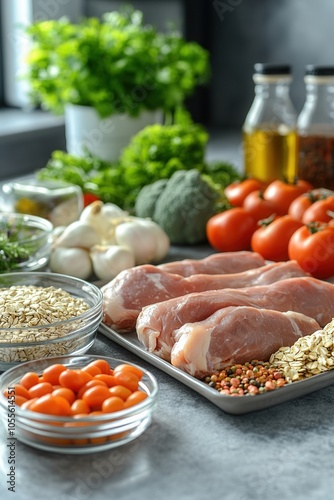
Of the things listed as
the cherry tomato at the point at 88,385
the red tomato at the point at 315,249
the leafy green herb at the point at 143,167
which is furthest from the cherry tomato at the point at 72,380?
the leafy green herb at the point at 143,167

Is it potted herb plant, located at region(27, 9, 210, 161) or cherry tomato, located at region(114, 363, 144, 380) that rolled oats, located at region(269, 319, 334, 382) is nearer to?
cherry tomato, located at region(114, 363, 144, 380)

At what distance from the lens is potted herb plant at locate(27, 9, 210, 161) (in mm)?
2426

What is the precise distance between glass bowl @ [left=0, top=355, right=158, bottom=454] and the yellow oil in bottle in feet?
4.06

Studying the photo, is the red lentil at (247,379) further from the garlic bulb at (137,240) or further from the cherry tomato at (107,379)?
the garlic bulb at (137,240)

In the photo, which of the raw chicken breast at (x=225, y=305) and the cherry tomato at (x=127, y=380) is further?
the raw chicken breast at (x=225, y=305)

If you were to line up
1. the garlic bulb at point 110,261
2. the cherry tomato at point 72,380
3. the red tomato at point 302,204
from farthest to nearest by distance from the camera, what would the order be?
the red tomato at point 302,204, the garlic bulb at point 110,261, the cherry tomato at point 72,380

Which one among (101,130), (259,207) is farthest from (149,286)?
(101,130)

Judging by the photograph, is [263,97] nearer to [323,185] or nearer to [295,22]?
[323,185]

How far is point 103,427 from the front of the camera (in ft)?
3.07

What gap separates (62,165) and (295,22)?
55.9 inches

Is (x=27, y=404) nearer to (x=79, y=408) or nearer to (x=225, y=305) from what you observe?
(x=79, y=408)

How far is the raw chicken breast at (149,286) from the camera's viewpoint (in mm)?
1342

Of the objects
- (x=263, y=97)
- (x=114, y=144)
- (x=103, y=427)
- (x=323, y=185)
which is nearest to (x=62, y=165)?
(x=114, y=144)

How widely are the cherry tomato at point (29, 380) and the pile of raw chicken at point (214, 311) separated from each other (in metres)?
0.23
